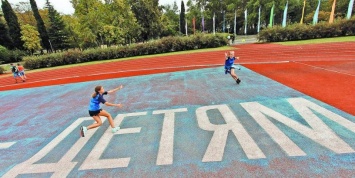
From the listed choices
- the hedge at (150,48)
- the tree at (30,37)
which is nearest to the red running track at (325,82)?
the hedge at (150,48)

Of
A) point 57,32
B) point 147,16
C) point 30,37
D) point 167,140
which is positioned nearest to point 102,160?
point 167,140

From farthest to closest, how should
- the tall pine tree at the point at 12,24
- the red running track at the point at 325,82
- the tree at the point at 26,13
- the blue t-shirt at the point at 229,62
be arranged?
1. the tree at the point at 26,13
2. the tall pine tree at the point at 12,24
3. the blue t-shirt at the point at 229,62
4. the red running track at the point at 325,82

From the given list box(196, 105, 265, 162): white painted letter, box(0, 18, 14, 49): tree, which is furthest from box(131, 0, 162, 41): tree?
box(196, 105, 265, 162): white painted letter

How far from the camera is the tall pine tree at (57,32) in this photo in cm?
5462

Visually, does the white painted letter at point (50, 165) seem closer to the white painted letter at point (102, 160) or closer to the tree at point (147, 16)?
the white painted letter at point (102, 160)

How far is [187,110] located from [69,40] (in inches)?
2372

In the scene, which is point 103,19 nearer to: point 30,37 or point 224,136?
point 30,37

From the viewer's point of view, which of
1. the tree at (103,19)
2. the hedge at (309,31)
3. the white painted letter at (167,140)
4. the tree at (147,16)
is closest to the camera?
the white painted letter at (167,140)

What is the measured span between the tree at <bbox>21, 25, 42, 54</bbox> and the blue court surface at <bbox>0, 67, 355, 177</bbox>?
52.3 metres

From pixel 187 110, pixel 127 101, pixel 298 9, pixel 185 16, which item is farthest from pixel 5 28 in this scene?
pixel 298 9

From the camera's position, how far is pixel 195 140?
16.6 feet

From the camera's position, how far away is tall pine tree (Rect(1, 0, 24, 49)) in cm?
5003

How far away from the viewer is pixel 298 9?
2566 inches

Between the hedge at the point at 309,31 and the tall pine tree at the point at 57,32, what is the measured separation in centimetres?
5129
